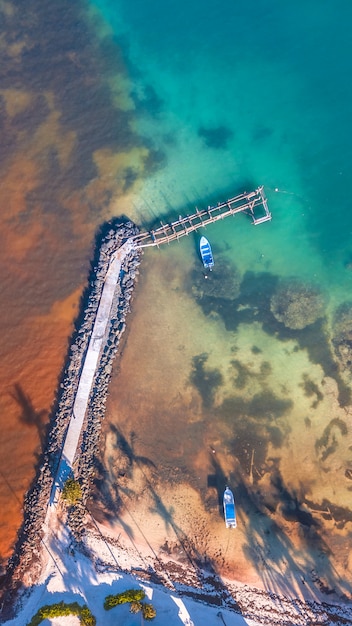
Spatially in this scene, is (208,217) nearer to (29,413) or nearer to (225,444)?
(225,444)

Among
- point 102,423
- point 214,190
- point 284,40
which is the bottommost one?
point 102,423

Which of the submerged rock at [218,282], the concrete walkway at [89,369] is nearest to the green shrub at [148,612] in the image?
the concrete walkway at [89,369]

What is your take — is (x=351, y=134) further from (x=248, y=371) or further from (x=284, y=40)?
(x=248, y=371)

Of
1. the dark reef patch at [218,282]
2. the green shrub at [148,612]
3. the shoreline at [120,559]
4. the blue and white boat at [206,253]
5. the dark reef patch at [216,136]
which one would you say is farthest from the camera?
the dark reef patch at [216,136]

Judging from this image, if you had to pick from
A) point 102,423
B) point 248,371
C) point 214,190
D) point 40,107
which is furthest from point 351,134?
point 102,423

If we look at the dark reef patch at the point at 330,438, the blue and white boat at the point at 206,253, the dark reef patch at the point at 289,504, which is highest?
the blue and white boat at the point at 206,253

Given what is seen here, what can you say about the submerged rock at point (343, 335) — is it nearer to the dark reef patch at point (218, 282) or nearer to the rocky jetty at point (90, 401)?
the dark reef patch at point (218, 282)

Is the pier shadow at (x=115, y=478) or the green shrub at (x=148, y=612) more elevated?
the pier shadow at (x=115, y=478)
